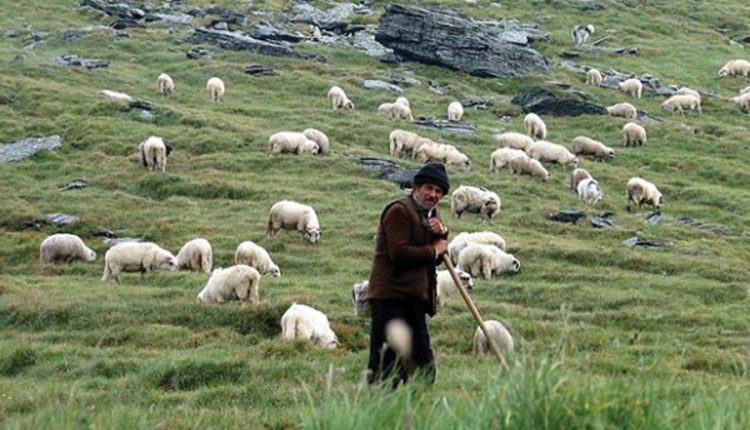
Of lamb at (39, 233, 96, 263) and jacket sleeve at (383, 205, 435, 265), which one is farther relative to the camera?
lamb at (39, 233, 96, 263)

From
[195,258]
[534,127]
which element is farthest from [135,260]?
[534,127]

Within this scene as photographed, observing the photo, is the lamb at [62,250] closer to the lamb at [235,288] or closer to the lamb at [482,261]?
the lamb at [235,288]

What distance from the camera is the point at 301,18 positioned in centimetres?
6906

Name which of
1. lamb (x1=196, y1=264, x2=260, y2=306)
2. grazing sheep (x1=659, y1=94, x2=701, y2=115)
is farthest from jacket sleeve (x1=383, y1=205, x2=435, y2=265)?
grazing sheep (x1=659, y1=94, x2=701, y2=115)

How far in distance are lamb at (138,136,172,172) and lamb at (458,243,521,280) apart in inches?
543

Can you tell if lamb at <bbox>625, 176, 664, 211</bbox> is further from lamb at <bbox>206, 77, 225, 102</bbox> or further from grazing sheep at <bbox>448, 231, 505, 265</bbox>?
lamb at <bbox>206, 77, 225, 102</bbox>

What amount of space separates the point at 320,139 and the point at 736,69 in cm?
3341

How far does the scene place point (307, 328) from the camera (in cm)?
1549

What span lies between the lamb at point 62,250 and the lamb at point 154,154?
901 centimetres

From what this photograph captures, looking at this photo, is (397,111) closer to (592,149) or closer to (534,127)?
(534,127)

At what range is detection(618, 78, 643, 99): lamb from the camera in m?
52.2

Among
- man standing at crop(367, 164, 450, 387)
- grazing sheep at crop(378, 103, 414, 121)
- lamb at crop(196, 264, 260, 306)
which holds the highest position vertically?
man standing at crop(367, 164, 450, 387)

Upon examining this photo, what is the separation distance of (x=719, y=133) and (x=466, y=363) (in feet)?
110

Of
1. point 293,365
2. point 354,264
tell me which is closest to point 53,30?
point 354,264
